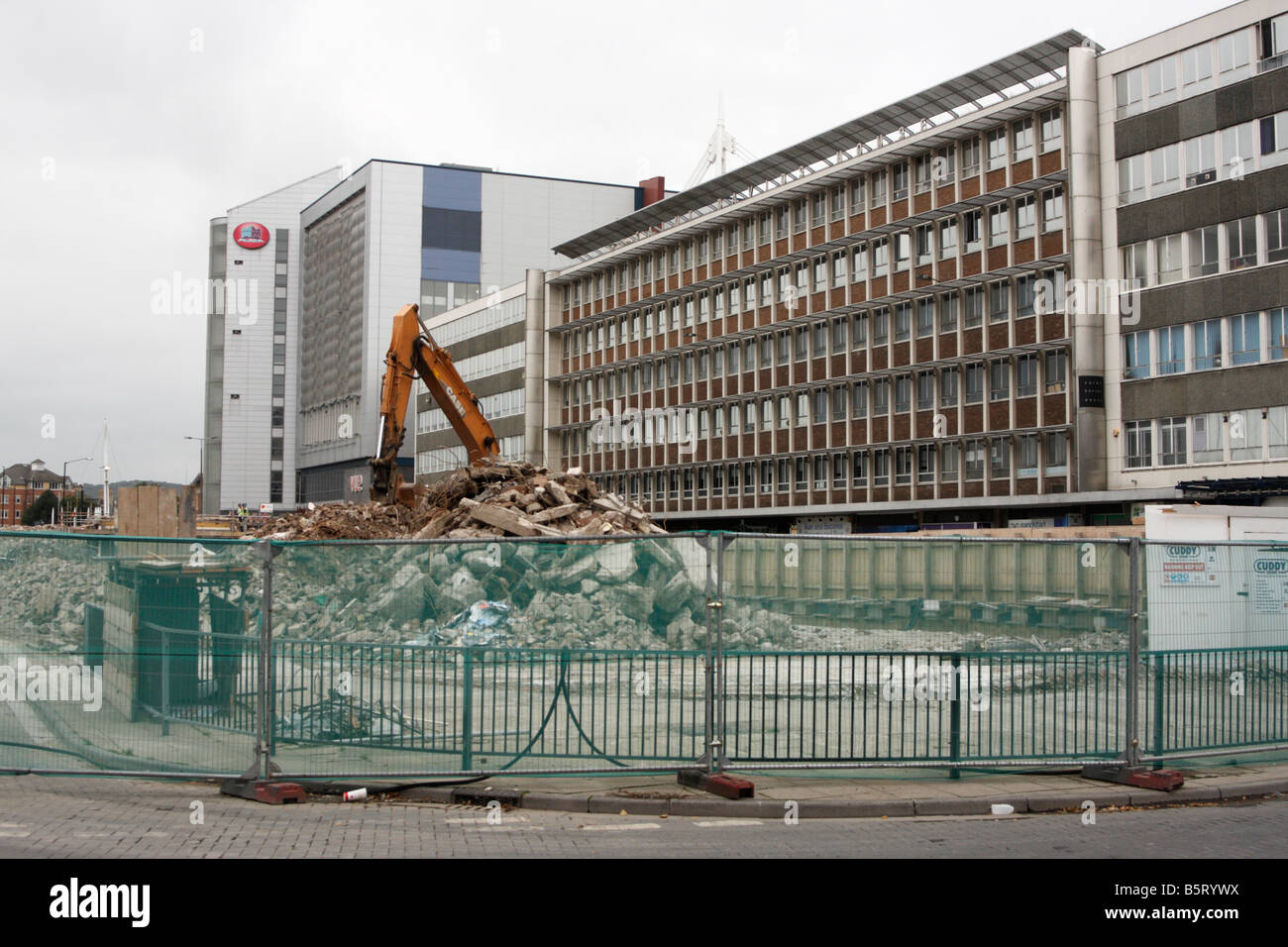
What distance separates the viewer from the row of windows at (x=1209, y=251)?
38.5 metres

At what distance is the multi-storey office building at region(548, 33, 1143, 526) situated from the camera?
149 ft

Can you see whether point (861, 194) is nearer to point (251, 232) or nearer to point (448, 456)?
point (448, 456)

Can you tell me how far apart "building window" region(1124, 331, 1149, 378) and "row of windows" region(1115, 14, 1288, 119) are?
8.14 m

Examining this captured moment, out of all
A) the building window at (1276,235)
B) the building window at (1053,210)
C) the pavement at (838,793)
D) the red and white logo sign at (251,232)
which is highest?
the red and white logo sign at (251,232)

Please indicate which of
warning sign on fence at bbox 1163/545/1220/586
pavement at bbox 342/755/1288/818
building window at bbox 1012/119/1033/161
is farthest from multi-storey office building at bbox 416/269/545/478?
pavement at bbox 342/755/1288/818

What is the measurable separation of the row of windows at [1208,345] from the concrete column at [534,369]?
4266 centimetres

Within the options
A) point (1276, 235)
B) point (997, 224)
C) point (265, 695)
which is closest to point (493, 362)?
point (997, 224)

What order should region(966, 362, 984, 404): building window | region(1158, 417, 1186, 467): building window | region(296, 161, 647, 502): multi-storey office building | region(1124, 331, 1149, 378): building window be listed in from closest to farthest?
region(1158, 417, 1186, 467): building window, region(1124, 331, 1149, 378): building window, region(966, 362, 984, 404): building window, region(296, 161, 647, 502): multi-storey office building

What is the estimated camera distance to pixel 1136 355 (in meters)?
43.2

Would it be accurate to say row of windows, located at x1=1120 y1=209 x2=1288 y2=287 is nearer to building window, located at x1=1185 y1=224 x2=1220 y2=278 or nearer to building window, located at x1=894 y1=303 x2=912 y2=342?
building window, located at x1=1185 y1=224 x2=1220 y2=278

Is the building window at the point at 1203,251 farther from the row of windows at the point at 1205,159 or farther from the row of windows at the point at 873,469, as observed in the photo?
the row of windows at the point at 873,469

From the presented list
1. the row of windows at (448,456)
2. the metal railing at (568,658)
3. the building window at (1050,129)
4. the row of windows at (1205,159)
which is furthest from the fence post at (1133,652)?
the row of windows at (448,456)

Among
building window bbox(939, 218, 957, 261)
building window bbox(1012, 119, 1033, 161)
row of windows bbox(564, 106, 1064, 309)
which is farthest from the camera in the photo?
building window bbox(939, 218, 957, 261)
